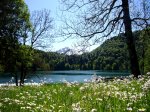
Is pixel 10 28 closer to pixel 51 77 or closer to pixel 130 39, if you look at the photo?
pixel 130 39

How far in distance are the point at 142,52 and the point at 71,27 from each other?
126 ft

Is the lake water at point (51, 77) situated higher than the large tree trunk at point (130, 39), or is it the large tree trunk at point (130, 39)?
the large tree trunk at point (130, 39)

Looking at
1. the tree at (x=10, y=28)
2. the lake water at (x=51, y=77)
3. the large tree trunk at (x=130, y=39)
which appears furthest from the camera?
the tree at (x=10, y=28)

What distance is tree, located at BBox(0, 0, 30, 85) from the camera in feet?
106

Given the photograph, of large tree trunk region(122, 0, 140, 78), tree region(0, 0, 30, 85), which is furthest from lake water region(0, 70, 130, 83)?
tree region(0, 0, 30, 85)

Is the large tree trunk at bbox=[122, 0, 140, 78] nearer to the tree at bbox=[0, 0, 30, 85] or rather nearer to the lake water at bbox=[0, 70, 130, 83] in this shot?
the lake water at bbox=[0, 70, 130, 83]

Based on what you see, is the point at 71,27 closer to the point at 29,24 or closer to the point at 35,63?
the point at 29,24

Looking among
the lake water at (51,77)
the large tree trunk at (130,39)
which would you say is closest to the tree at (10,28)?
the lake water at (51,77)

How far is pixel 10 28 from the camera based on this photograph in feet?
117

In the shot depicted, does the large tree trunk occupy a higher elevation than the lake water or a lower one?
higher

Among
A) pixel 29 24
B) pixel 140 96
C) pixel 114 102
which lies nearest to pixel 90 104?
pixel 114 102

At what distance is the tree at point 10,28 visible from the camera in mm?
32447

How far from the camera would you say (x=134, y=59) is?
821 inches

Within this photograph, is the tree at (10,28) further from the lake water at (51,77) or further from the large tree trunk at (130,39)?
the large tree trunk at (130,39)
